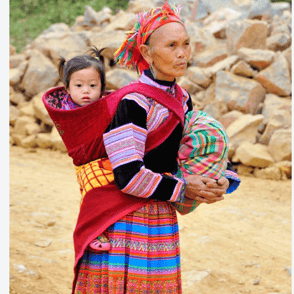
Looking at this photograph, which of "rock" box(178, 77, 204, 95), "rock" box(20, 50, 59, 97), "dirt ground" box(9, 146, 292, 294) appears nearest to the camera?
"dirt ground" box(9, 146, 292, 294)

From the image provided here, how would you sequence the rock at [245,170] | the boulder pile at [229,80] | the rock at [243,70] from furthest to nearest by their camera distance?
the rock at [243,70] → the boulder pile at [229,80] → the rock at [245,170]

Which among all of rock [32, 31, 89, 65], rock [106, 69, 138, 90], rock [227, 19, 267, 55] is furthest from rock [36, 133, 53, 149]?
rock [227, 19, 267, 55]

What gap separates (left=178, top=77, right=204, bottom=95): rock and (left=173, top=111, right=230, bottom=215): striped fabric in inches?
278

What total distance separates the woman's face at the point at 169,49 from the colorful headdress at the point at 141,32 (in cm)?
3

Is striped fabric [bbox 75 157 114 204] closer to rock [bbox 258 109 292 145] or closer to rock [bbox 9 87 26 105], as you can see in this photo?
rock [bbox 258 109 292 145]

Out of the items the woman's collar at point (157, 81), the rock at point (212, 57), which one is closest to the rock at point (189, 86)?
the rock at point (212, 57)

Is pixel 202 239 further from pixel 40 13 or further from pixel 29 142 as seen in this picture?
pixel 40 13

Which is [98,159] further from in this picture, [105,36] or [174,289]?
[105,36]

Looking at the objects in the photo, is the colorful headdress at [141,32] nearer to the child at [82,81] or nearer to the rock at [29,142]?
the child at [82,81]

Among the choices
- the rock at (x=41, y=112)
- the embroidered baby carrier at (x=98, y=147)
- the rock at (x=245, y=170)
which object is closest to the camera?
the embroidered baby carrier at (x=98, y=147)

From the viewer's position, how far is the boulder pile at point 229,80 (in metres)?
7.47

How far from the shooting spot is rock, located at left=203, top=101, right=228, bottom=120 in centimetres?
824

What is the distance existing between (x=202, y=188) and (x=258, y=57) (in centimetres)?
727

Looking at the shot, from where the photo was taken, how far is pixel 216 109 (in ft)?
27.1
